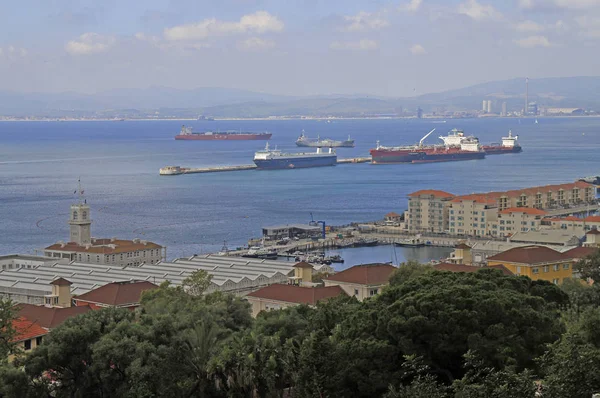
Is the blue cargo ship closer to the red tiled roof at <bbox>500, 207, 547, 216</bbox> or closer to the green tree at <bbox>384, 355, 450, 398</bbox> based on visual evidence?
the red tiled roof at <bbox>500, 207, 547, 216</bbox>

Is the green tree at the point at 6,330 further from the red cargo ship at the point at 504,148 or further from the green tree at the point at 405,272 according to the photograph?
the red cargo ship at the point at 504,148

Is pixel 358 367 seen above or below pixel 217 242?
above

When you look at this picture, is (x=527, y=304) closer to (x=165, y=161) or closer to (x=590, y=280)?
(x=590, y=280)

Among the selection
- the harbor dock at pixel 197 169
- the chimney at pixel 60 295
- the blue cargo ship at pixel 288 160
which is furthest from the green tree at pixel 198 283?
the blue cargo ship at pixel 288 160

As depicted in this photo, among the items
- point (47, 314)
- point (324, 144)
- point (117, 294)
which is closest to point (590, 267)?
point (117, 294)

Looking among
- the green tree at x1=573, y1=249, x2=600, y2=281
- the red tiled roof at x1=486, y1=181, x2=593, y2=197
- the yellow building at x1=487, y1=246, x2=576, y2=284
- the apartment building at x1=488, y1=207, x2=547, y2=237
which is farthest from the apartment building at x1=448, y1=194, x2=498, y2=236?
the green tree at x1=573, y1=249, x2=600, y2=281

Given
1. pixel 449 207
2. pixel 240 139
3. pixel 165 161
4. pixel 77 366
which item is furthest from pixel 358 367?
pixel 240 139

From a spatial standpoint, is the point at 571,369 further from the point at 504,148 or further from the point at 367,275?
the point at 504,148
